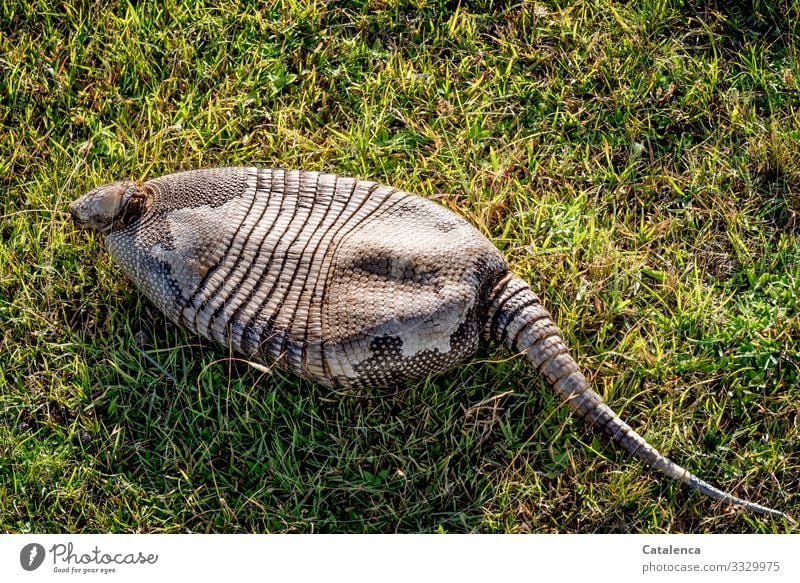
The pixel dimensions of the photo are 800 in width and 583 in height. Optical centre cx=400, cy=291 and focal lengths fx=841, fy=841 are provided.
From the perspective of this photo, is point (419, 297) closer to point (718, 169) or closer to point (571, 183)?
point (571, 183)

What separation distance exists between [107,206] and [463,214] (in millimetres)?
1930

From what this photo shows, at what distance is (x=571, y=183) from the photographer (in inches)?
193

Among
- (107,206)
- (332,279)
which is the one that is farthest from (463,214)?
(107,206)

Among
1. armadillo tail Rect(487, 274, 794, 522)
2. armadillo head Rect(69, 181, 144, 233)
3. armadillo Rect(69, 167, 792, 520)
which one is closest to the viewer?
armadillo Rect(69, 167, 792, 520)

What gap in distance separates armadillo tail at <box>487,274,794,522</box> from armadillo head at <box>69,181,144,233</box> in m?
1.96

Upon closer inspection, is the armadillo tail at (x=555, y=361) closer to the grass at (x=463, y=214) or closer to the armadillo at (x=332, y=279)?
the armadillo at (x=332, y=279)

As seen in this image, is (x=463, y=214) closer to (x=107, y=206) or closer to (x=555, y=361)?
(x=555, y=361)

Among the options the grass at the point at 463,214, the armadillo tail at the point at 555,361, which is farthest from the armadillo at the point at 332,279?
the grass at the point at 463,214

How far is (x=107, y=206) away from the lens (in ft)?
14.4

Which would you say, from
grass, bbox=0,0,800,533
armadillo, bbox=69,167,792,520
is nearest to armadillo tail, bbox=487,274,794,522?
armadillo, bbox=69,167,792,520

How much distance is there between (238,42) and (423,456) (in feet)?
8.85

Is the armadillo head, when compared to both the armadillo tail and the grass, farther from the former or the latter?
the armadillo tail

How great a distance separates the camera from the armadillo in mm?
4039

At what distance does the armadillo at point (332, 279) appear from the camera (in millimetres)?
4039
